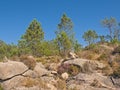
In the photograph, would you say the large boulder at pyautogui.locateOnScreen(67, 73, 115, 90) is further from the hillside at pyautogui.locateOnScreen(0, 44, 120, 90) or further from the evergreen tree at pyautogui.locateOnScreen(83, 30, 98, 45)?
the evergreen tree at pyautogui.locateOnScreen(83, 30, 98, 45)

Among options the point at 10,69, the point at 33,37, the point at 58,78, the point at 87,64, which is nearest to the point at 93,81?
the point at 87,64

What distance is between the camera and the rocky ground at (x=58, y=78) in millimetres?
21188

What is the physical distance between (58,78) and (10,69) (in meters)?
4.93

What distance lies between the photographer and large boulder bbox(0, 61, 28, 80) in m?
21.9

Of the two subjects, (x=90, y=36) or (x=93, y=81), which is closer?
(x=93, y=81)

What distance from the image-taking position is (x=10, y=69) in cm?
2248

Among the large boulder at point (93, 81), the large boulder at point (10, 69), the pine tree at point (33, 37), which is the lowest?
the large boulder at point (93, 81)

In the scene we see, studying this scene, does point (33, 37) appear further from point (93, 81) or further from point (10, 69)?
point (93, 81)

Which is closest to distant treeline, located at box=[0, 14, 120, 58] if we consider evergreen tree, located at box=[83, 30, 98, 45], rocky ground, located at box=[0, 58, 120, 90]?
evergreen tree, located at box=[83, 30, 98, 45]

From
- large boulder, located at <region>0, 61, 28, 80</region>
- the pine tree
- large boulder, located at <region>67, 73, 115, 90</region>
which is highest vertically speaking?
the pine tree

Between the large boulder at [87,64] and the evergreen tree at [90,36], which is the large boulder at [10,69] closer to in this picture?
the large boulder at [87,64]

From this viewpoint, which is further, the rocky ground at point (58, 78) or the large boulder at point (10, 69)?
the large boulder at point (10, 69)

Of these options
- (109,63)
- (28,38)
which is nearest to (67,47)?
(28,38)

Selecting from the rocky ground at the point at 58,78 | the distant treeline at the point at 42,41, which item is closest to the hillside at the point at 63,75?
the rocky ground at the point at 58,78
